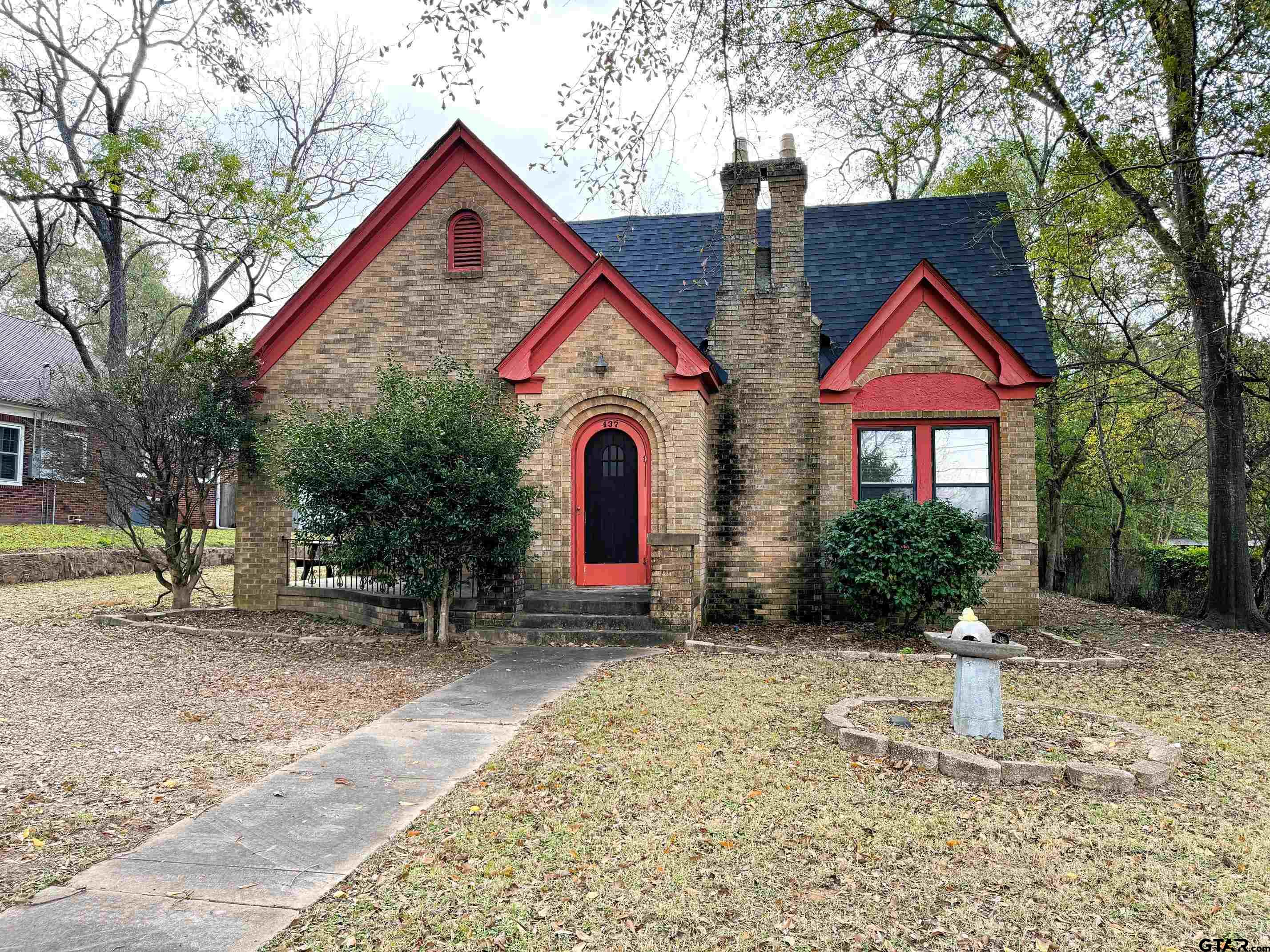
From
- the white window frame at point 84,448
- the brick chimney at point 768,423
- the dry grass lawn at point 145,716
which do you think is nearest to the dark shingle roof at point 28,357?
the white window frame at point 84,448

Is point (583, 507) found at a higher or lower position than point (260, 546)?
higher

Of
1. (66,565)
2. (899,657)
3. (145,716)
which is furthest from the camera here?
(66,565)

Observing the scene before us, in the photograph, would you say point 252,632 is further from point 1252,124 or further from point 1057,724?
point 1252,124

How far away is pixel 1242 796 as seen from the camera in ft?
16.5

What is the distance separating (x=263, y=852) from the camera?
4086 millimetres

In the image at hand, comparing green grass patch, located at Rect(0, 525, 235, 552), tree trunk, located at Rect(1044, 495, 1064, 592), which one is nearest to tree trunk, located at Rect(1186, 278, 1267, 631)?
tree trunk, located at Rect(1044, 495, 1064, 592)

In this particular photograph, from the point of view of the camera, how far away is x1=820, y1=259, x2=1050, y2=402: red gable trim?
1238cm

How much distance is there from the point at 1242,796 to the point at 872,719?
240 cm

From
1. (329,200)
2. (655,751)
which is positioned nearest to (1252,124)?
(655,751)

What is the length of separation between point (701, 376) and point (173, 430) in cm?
818

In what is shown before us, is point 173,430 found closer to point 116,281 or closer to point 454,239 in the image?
point 454,239

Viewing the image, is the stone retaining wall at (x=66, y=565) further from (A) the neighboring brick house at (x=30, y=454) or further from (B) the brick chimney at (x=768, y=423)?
(B) the brick chimney at (x=768, y=423)

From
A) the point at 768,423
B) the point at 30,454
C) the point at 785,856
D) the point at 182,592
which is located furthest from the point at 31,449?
the point at 785,856

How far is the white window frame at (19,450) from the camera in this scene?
22.7 metres
